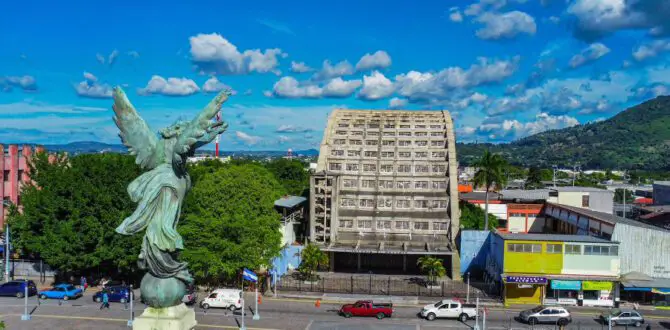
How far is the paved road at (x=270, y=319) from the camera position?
4325 centimetres

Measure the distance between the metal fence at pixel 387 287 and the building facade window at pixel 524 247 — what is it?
16.7ft

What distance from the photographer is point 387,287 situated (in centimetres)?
5862

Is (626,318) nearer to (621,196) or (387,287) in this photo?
(387,287)

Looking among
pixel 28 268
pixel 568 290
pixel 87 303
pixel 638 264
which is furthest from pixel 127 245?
pixel 638 264

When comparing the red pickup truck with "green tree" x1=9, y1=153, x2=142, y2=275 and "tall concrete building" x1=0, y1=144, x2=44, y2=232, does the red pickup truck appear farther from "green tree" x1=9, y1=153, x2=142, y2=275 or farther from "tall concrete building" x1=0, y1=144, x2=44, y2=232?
"tall concrete building" x1=0, y1=144, x2=44, y2=232

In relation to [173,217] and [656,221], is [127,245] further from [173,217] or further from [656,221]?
[656,221]

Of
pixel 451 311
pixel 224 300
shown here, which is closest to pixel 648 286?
pixel 451 311

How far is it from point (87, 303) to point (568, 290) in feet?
143

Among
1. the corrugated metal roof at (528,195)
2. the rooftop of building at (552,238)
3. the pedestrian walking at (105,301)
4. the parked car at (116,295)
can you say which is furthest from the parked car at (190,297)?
the corrugated metal roof at (528,195)

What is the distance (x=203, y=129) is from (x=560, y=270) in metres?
46.8

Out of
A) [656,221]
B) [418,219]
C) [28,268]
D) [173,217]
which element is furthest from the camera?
[656,221]

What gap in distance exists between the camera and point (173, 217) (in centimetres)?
1376

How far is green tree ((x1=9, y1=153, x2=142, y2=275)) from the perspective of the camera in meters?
52.2

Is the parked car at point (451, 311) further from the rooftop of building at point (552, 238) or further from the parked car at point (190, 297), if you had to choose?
the parked car at point (190, 297)
